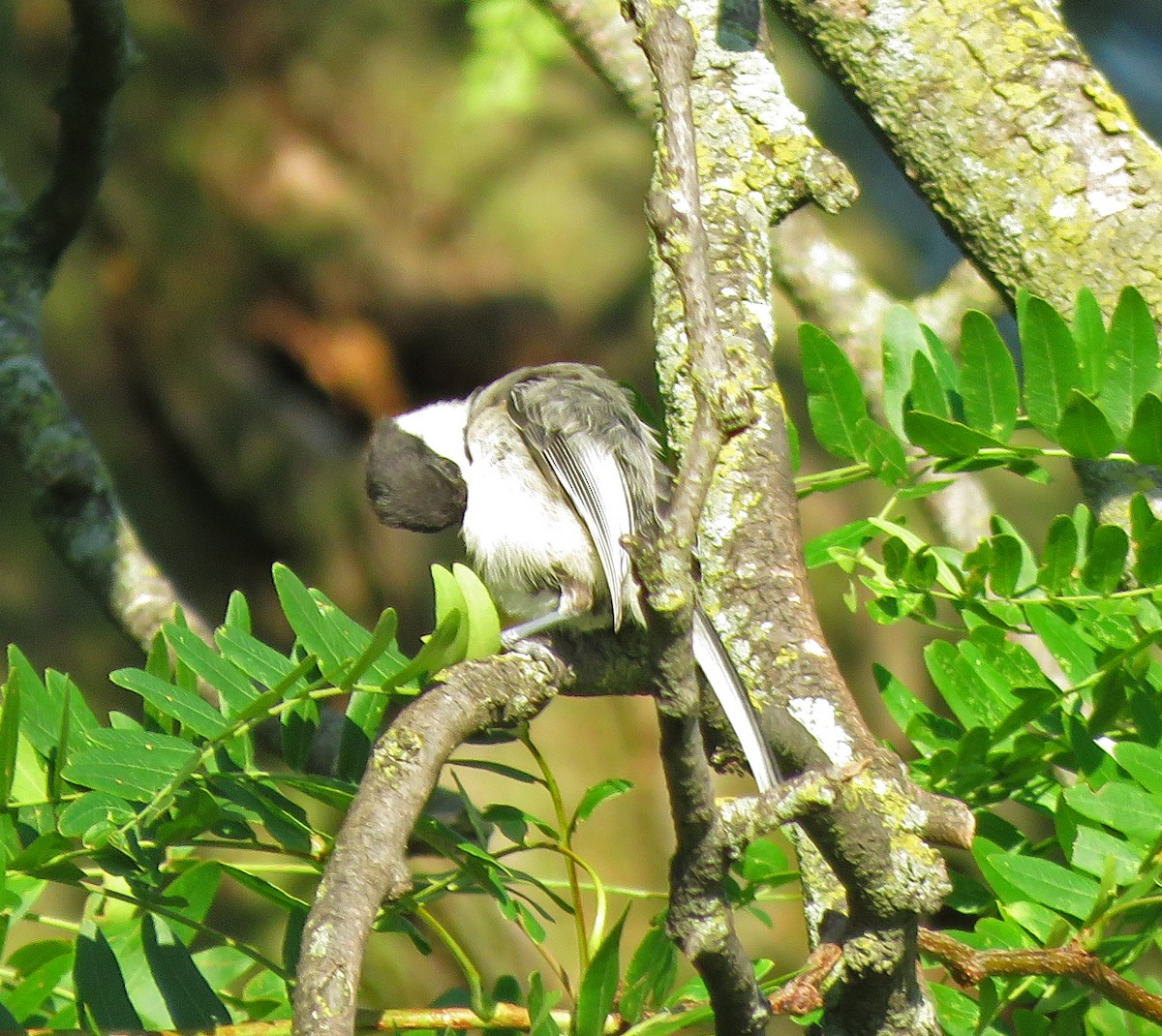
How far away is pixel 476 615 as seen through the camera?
1.53 meters

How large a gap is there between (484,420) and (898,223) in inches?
189

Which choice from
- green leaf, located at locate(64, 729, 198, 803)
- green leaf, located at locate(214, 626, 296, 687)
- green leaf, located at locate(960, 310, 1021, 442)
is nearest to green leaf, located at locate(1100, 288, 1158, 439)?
green leaf, located at locate(960, 310, 1021, 442)

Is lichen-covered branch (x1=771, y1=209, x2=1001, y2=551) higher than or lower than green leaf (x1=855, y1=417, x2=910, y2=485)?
lower

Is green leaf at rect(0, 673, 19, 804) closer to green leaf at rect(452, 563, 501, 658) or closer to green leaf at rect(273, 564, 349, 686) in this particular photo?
green leaf at rect(273, 564, 349, 686)

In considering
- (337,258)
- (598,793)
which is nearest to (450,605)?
(598,793)

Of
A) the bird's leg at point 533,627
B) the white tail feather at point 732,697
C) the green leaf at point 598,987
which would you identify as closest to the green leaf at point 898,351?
the white tail feather at point 732,697

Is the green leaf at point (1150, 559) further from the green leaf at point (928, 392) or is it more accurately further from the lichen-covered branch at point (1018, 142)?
the green leaf at point (928, 392)

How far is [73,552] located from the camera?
300cm

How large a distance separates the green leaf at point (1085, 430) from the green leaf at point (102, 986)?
4.89ft

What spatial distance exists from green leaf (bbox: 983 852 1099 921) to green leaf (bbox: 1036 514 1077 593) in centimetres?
42

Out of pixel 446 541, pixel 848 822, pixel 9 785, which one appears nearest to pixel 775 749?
pixel 848 822

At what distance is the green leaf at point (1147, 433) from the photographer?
1.71m

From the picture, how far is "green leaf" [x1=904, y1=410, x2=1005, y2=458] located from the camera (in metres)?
1.83

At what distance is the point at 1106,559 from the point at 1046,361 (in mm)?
306
